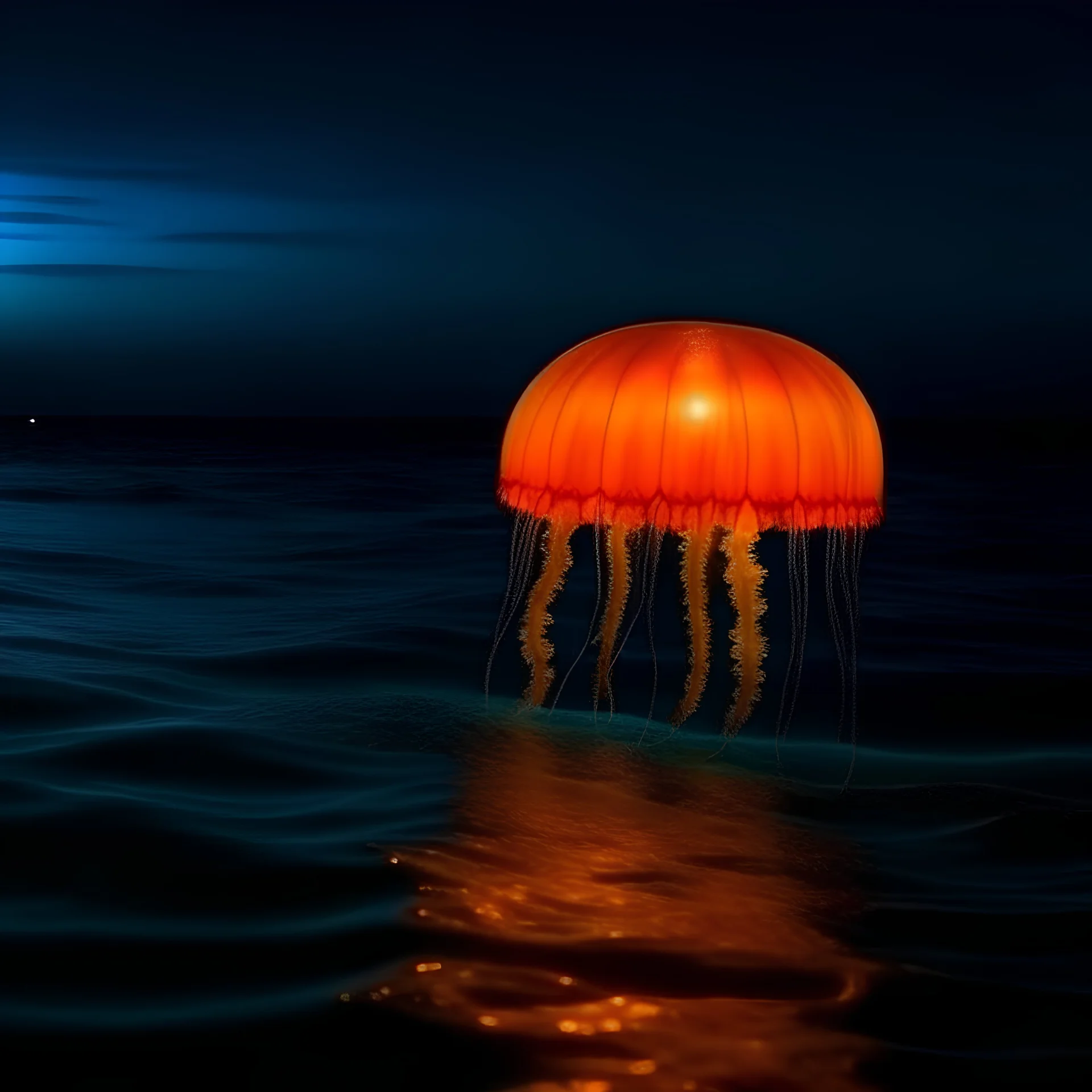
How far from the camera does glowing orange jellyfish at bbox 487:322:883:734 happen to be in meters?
5.21

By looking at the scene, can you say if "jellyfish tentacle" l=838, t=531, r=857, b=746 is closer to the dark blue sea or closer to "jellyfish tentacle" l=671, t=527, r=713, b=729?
the dark blue sea

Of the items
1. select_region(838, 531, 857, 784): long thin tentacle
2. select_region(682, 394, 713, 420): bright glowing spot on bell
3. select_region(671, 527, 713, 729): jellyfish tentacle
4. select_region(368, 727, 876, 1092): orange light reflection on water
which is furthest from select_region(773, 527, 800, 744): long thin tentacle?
select_region(368, 727, 876, 1092): orange light reflection on water

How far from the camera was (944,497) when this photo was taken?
32.1 m

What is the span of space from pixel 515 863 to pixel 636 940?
0.93 meters

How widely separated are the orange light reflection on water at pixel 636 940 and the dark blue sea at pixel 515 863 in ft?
0.05

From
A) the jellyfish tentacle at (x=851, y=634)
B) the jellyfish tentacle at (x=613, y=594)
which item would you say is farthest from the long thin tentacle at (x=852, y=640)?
the jellyfish tentacle at (x=613, y=594)

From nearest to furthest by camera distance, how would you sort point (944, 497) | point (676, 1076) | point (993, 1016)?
point (676, 1076) → point (993, 1016) → point (944, 497)

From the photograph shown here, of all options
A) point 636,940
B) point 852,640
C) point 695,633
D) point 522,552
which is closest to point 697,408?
point 522,552

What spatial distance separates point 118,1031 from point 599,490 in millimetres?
2428

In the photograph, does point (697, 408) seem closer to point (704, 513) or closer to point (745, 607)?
point (704, 513)

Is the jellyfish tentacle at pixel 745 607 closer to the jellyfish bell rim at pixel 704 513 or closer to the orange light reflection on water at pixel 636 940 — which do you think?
the jellyfish bell rim at pixel 704 513

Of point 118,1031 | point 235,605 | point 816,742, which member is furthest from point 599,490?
point 235,605

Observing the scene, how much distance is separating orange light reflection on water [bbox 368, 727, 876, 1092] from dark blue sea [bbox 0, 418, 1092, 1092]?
15 millimetres

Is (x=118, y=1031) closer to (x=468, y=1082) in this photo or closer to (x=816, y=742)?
(x=468, y=1082)
